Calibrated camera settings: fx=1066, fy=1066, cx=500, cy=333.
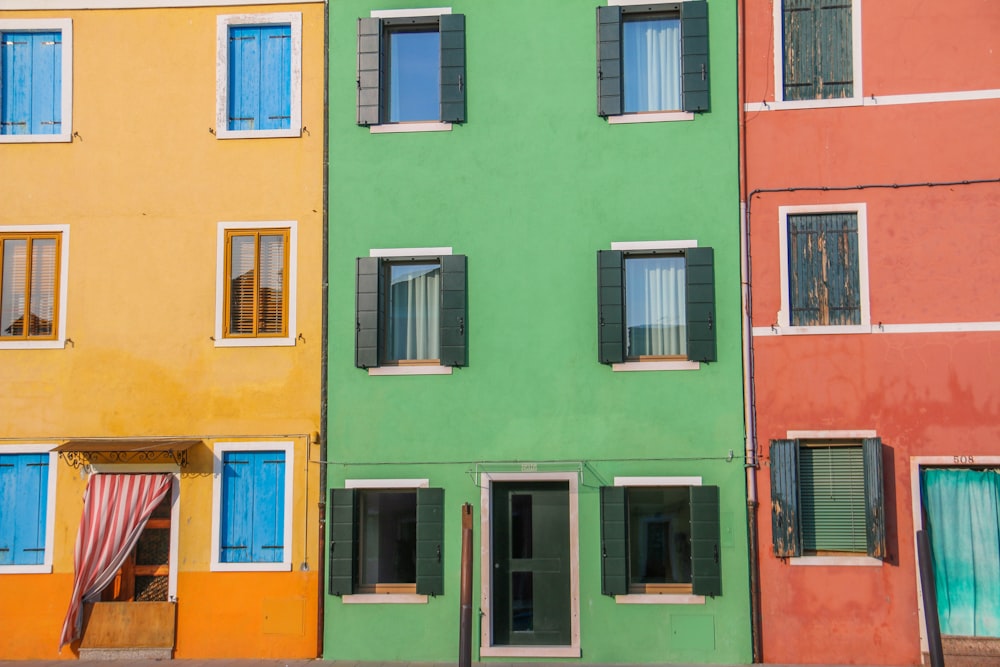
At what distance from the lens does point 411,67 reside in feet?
46.9

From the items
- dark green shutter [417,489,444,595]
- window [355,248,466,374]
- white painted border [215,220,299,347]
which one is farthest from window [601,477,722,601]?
white painted border [215,220,299,347]

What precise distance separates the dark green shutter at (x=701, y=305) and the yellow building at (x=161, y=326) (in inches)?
188

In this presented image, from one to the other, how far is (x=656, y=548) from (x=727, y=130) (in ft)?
17.6

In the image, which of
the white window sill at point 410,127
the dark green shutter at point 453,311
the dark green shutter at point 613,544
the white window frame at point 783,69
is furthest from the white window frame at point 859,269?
the white window sill at point 410,127

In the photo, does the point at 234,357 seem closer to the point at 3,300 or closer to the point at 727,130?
the point at 3,300

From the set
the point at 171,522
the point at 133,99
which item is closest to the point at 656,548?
the point at 171,522

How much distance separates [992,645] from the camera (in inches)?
497

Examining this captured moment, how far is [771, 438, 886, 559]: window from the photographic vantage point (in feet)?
42.1

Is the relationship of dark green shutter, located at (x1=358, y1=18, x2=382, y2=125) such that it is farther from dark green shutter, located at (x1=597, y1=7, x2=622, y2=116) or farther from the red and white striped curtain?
the red and white striped curtain

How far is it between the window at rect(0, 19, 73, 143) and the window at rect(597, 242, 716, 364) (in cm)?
764

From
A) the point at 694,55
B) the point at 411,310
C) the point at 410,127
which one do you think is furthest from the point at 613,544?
the point at 694,55

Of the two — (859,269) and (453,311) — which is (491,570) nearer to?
(453,311)

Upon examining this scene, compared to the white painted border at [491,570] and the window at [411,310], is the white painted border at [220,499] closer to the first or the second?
the window at [411,310]

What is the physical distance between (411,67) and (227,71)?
8.10 feet
